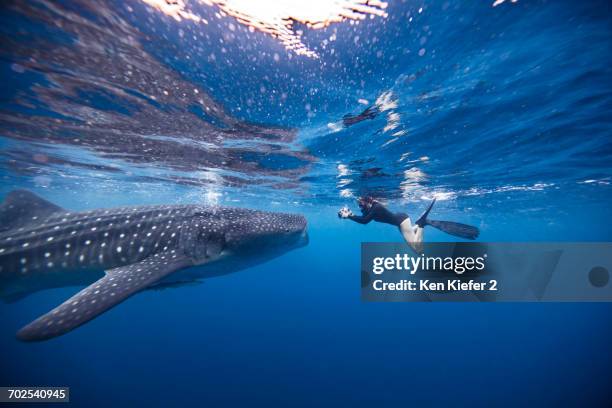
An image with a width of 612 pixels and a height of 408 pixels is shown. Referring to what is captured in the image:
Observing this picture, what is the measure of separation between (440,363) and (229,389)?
18724mm

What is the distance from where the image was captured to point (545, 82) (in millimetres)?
6598

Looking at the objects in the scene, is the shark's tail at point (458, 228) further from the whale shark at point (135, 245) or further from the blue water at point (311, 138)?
the whale shark at point (135, 245)

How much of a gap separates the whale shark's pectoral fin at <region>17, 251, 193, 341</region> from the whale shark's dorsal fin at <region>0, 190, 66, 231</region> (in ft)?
13.2

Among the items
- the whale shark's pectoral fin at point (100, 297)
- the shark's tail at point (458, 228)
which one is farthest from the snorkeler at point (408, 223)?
the whale shark's pectoral fin at point (100, 297)

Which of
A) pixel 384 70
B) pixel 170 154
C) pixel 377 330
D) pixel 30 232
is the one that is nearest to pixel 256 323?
pixel 377 330

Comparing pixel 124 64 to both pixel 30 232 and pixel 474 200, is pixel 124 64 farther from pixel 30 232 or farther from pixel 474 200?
pixel 474 200

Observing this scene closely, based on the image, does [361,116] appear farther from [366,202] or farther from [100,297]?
[100,297]

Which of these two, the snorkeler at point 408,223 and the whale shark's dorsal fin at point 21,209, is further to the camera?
the snorkeler at point 408,223

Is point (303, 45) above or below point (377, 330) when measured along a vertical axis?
above

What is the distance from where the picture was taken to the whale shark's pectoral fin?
272cm

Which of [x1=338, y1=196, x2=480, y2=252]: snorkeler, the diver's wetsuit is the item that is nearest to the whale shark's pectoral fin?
[x1=338, y1=196, x2=480, y2=252]: snorkeler

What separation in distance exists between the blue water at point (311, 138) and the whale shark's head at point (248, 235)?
3682 mm

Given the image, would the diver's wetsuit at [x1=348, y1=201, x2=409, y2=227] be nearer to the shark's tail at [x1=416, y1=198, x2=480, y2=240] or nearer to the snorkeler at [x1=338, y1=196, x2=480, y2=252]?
the snorkeler at [x1=338, y1=196, x2=480, y2=252]

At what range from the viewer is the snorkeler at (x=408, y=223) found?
8.73 m
